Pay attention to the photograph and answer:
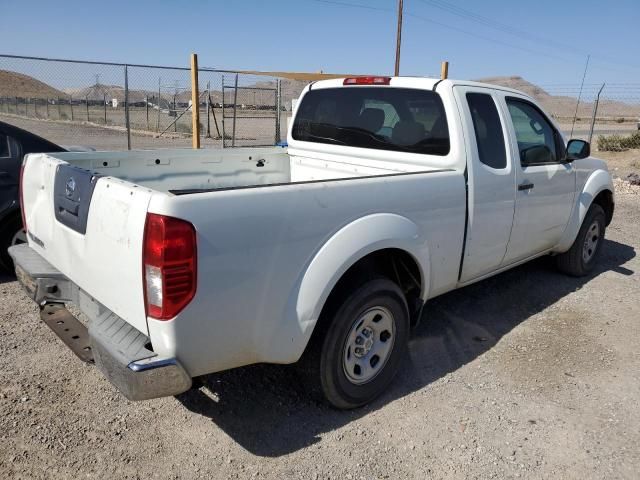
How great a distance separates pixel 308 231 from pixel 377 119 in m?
1.82

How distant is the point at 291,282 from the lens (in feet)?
8.27

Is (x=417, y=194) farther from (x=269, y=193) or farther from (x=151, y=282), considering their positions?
(x=151, y=282)

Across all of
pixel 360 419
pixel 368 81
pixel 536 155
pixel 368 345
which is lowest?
pixel 360 419

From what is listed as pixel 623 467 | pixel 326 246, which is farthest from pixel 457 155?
pixel 623 467

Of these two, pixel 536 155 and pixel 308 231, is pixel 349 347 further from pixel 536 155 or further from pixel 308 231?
pixel 536 155

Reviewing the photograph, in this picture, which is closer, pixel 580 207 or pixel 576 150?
pixel 576 150

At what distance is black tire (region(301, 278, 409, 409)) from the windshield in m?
1.19

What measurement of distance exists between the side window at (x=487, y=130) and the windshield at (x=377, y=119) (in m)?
0.28

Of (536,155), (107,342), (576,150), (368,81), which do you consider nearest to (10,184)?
(107,342)

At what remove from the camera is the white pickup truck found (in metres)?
2.24

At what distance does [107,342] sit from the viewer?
2.33 m

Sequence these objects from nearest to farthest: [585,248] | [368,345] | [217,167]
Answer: [368,345]
[217,167]
[585,248]

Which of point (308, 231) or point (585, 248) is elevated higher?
point (308, 231)

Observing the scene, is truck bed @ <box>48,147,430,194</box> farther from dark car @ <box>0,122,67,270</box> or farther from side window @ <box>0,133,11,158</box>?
side window @ <box>0,133,11,158</box>
